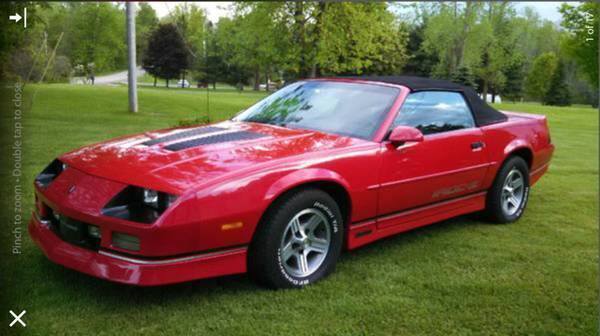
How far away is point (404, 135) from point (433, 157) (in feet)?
1.76

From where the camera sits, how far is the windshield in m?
3.96

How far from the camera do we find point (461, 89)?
16.0 ft

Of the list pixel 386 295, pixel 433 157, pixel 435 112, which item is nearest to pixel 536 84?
pixel 435 112

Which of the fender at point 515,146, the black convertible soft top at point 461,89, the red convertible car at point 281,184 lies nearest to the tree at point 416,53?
the fender at point 515,146

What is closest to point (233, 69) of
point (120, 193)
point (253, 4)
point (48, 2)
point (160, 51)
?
point (253, 4)

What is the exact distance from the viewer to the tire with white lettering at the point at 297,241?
10.2 ft

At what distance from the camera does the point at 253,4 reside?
18.1 m

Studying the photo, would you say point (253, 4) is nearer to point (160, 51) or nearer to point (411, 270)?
point (160, 51)

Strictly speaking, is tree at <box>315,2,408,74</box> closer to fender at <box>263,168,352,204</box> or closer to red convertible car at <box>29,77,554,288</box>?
red convertible car at <box>29,77,554,288</box>

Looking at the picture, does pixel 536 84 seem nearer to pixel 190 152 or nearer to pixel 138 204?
pixel 190 152

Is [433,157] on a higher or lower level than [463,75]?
lower

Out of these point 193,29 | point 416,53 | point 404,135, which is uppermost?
point 416,53

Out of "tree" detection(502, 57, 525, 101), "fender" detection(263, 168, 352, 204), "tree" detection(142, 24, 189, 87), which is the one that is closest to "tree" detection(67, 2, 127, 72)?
"tree" detection(142, 24, 189, 87)

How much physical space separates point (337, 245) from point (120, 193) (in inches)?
56.8
